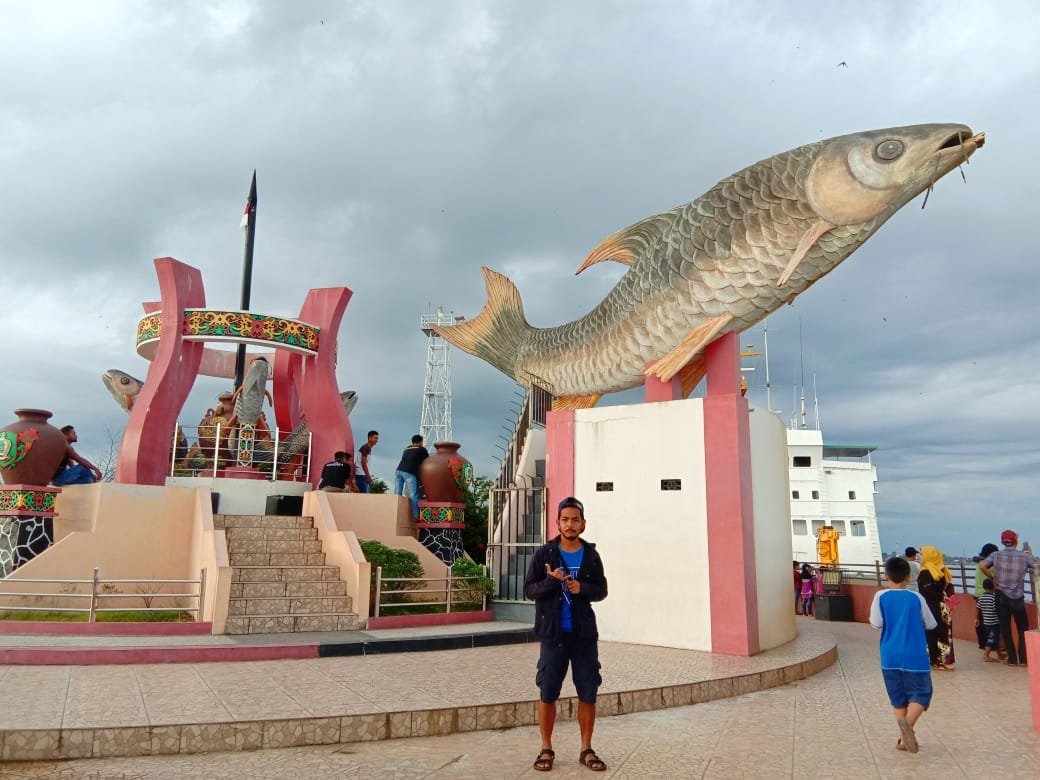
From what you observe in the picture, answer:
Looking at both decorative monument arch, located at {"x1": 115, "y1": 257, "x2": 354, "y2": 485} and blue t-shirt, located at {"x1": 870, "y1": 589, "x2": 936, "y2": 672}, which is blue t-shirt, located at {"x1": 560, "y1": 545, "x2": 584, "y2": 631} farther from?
decorative monument arch, located at {"x1": 115, "y1": 257, "x2": 354, "y2": 485}

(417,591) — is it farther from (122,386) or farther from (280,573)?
(122,386)

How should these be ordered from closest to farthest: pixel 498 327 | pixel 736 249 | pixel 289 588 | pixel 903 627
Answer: pixel 903 627 → pixel 736 249 → pixel 289 588 → pixel 498 327

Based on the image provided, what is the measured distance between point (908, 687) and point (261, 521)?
7838mm

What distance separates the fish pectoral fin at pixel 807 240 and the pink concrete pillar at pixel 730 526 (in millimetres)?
1488

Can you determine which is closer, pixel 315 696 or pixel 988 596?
pixel 315 696

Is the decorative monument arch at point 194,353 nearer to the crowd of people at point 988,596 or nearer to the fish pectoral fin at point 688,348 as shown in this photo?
the fish pectoral fin at point 688,348

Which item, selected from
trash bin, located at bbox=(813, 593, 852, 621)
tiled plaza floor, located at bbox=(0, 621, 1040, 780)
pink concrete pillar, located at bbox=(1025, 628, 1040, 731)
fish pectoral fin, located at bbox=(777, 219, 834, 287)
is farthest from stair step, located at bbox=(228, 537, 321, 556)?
trash bin, located at bbox=(813, 593, 852, 621)

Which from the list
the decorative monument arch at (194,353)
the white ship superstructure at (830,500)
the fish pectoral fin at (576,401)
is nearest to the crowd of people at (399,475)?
the decorative monument arch at (194,353)

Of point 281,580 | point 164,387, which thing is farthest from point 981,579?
point 164,387

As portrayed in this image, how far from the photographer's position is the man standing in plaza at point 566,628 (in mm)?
3912

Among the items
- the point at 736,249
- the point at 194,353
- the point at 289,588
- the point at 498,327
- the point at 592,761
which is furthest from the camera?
the point at 498,327

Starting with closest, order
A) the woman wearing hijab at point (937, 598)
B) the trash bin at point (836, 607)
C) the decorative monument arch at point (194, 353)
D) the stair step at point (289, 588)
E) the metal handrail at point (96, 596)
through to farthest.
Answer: the metal handrail at point (96, 596) → the woman wearing hijab at point (937, 598) → the stair step at point (289, 588) → the decorative monument arch at point (194, 353) → the trash bin at point (836, 607)

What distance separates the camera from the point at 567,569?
3.99 m

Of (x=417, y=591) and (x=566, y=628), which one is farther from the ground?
(x=566, y=628)
